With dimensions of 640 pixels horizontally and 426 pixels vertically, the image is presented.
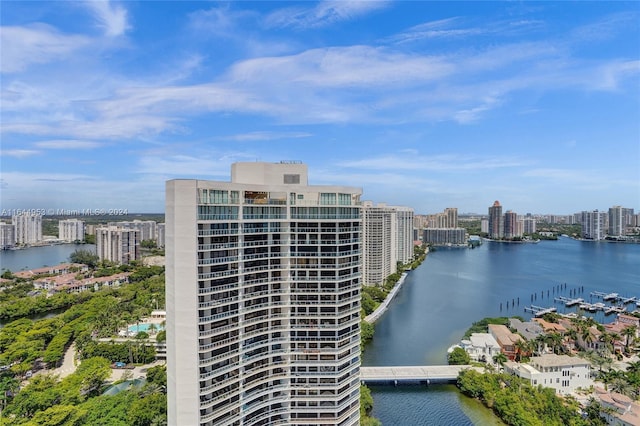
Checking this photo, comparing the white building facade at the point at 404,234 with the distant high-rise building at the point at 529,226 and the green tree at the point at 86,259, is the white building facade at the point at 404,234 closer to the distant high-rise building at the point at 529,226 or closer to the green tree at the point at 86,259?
the green tree at the point at 86,259

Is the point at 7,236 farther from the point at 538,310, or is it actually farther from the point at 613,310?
the point at 613,310

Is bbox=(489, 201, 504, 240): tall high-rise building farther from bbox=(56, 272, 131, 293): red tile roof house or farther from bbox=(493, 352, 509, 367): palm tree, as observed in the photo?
bbox=(56, 272, 131, 293): red tile roof house

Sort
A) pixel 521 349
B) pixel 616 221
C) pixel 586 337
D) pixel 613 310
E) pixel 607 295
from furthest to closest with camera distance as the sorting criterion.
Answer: pixel 616 221 → pixel 607 295 → pixel 613 310 → pixel 586 337 → pixel 521 349

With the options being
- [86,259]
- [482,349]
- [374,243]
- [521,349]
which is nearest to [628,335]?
[521,349]

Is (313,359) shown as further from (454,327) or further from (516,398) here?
(454,327)

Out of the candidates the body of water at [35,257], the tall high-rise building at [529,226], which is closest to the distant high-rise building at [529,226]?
the tall high-rise building at [529,226]

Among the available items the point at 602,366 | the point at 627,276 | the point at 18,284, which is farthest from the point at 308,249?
the point at 627,276
